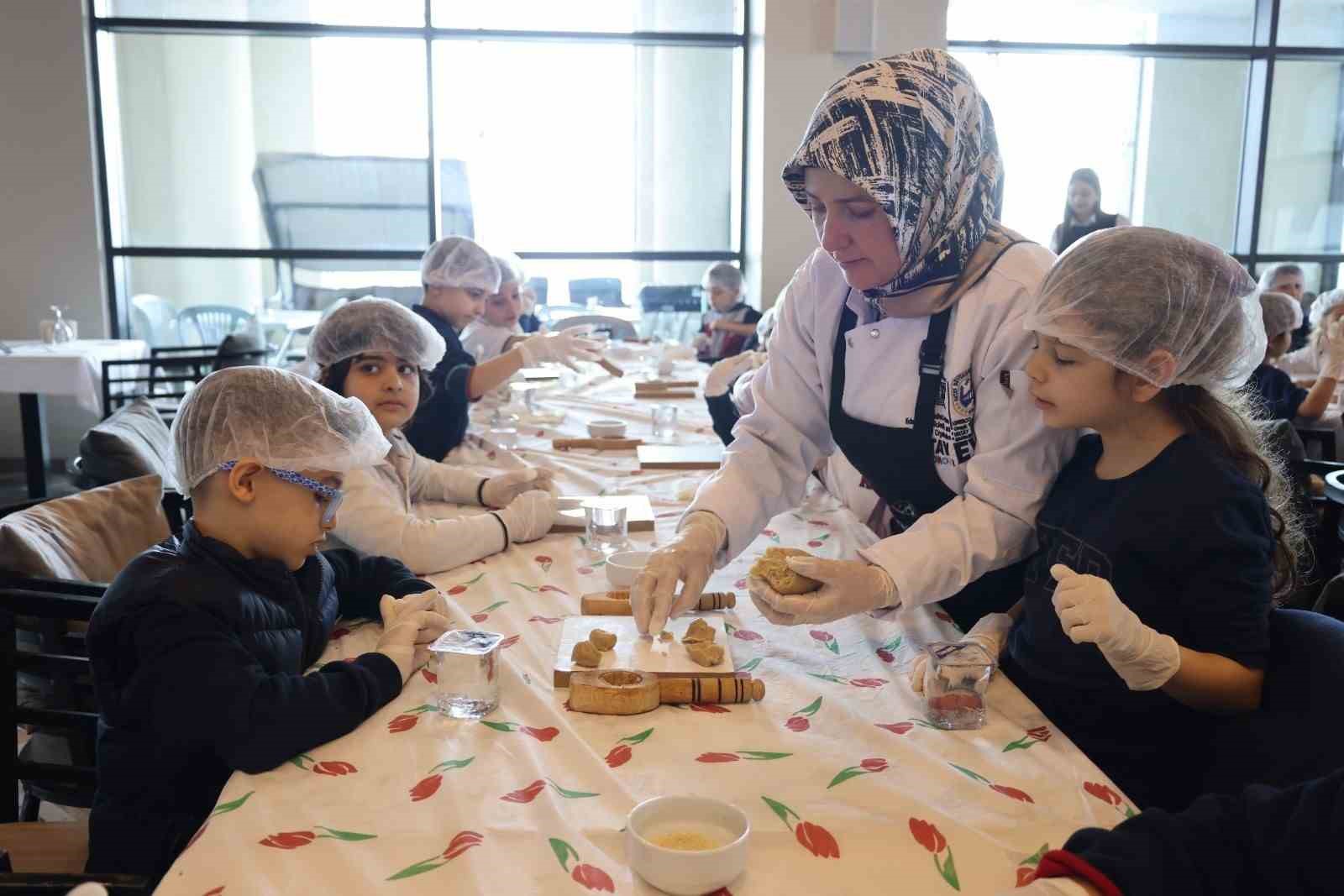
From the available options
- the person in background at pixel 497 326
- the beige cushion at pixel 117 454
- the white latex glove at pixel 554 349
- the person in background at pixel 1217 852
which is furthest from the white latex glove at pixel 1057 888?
the person in background at pixel 497 326

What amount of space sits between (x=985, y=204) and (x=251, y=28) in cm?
641

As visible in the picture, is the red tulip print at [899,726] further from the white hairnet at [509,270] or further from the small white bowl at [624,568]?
the white hairnet at [509,270]

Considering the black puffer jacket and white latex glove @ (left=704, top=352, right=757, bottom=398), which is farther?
white latex glove @ (left=704, top=352, right=757, bottom=398)

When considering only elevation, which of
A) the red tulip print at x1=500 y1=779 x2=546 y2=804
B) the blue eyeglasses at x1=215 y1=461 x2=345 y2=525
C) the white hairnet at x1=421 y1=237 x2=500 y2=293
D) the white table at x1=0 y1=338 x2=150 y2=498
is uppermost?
the white hairnet at x1=421 y1=237 x2=500 y2=293

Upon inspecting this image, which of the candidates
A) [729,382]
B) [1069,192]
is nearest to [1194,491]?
[729,382]

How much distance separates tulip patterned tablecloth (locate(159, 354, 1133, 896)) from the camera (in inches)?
37.2

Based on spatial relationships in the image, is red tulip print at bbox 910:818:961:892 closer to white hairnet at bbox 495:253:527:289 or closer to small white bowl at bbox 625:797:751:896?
small white bowl at bbox 625:797:751:896

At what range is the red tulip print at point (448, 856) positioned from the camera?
942 mm

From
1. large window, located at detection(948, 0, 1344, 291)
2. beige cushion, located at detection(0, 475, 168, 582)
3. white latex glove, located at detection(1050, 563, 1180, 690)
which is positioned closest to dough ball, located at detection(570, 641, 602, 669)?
white latex glove, located at detection(1050, 563, 1180, 690)

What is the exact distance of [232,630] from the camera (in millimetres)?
1228

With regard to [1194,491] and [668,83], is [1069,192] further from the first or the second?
[1194,491]

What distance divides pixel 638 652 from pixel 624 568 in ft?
1.06

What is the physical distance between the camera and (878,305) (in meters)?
1.61

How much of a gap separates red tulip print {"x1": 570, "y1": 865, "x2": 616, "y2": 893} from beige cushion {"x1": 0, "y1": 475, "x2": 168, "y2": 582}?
1148 mm
